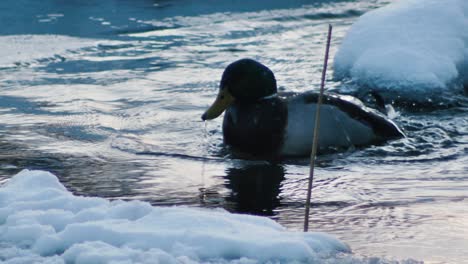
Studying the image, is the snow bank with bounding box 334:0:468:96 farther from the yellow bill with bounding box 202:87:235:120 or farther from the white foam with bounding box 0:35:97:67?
the white foam with bounding box 0:35:97:67

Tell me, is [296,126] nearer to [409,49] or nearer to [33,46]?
[409,49]

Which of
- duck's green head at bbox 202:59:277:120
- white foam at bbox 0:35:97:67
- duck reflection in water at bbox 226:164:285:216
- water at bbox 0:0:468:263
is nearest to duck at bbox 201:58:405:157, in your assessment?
duck's green head at bbox 202:59:277:120

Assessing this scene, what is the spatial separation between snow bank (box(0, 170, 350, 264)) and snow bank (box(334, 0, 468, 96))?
3.88m

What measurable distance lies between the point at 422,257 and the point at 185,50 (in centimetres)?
582

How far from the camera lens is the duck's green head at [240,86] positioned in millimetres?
6332

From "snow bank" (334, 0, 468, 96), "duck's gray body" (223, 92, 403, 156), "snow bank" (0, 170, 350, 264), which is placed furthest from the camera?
"snow bank" (334, 0, 468, 96)

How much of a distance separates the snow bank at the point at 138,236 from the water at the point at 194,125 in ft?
1.18

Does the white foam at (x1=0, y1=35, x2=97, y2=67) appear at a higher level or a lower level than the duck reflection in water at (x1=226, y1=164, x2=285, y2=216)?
higher

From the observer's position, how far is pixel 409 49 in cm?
771

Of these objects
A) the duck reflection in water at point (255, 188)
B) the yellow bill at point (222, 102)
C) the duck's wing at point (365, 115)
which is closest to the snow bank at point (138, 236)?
the duck reflection in water at point (255, 188)

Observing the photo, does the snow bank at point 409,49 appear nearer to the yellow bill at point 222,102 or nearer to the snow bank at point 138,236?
the yellow bill at point 222,102

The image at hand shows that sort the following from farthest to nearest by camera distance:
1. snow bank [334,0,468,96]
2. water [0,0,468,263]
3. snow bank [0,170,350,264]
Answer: snow bank [334,0,468,96]
water [0,0,468,263]
snow bank [0,170,350,264]

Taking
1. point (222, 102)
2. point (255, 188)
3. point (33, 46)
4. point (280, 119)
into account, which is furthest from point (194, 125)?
point (33, 46)

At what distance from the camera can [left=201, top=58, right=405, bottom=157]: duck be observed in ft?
20.0
